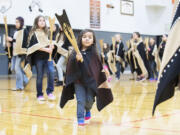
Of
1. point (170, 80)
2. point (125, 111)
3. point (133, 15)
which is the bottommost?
point (125, 111)

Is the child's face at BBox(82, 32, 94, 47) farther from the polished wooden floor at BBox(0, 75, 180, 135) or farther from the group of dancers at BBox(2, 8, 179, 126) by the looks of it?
the polished wooden floor at BBox(0, 75, 180, 135)

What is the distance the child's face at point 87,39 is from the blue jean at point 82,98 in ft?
1.49

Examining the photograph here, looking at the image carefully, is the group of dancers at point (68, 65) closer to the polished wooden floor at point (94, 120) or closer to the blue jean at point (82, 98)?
the blue jean at point (82, 98)

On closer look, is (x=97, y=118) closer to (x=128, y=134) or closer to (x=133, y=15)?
(x=128, y=134)

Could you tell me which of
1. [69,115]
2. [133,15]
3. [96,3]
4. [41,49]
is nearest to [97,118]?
[69,115]

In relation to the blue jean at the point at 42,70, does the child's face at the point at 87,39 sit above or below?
above

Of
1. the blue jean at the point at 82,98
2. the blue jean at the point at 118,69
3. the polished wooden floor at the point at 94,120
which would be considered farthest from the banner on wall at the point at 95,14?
the blue jean at the point at 82,98

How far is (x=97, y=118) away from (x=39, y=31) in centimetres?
225

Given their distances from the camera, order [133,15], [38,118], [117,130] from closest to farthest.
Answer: [117,130]
[38,118]
[133,15]

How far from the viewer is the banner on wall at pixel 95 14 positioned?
16019mm

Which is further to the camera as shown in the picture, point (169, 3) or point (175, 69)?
point (169, 3)

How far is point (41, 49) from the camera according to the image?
5.50m

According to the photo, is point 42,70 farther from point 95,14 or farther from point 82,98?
point 95,14

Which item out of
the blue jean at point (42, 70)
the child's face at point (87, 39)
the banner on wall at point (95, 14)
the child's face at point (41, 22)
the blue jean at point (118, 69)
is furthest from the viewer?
the banner on wall at point (95, 14)
